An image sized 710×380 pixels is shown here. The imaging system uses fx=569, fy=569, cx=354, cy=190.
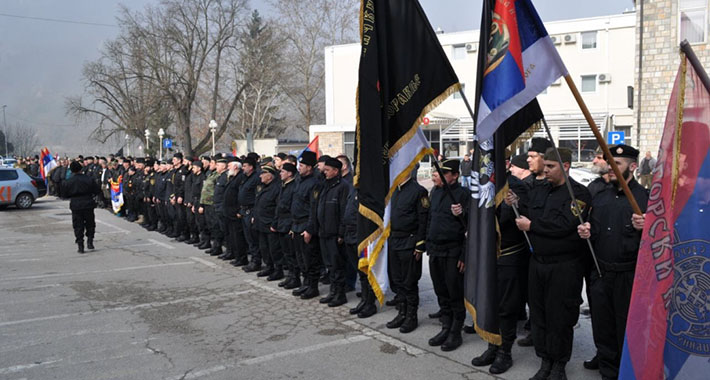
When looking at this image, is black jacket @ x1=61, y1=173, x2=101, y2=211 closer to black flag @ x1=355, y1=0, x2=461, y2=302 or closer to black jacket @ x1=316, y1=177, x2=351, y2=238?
black jacket @ x1=316, y1=177, x2=351, y2=238

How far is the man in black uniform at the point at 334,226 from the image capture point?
7.79m

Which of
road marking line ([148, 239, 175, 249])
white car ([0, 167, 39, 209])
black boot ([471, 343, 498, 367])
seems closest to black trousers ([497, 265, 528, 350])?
black boot ([471, 343, 498, 367])

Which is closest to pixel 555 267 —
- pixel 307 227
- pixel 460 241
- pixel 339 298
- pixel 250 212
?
pixel 460 241

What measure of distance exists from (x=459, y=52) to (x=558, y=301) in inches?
1431

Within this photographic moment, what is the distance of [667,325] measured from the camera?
12.5 ft

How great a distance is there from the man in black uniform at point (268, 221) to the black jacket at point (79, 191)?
4.78 metres

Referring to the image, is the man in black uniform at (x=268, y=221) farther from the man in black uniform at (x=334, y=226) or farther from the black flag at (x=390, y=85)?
the black flag at (x=390, y=85)

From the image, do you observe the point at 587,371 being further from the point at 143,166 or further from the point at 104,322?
the point at 143,166

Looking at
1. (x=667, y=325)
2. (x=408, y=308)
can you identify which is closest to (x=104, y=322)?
(x=408, y=308)

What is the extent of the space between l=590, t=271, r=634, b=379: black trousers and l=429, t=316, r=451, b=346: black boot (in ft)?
5.20

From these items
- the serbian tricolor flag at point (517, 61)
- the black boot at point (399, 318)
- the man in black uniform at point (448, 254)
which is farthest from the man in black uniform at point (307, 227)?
the serbian tricolor flag at point (517, 61)

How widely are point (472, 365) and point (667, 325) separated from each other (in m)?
2.00

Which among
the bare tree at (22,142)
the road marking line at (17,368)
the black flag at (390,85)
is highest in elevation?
Answer: the bare tree at (22,142)

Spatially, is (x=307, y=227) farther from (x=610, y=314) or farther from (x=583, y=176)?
(x=583, y=176)
